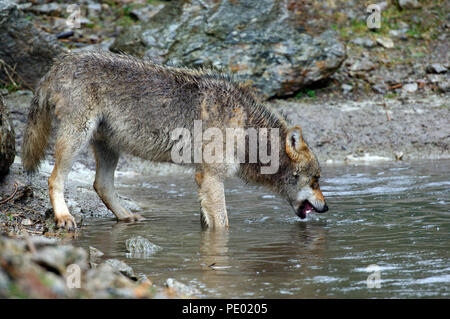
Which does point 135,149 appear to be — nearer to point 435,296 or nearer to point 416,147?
point 435,296

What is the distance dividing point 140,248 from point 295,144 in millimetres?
2637

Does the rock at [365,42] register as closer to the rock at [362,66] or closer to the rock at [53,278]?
the rock at [362,66]

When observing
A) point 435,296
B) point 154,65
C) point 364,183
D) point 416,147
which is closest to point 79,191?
point 154,65

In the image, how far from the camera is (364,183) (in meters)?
9.46

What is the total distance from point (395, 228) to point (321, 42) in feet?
23.7

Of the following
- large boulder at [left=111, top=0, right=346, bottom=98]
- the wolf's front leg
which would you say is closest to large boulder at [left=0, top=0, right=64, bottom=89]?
large boulder at [left=111, top=0, right=346, bottom=98]

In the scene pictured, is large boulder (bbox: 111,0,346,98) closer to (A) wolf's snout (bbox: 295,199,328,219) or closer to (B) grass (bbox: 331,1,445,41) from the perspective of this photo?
(B) grass (bbox: 331,1,445,41)

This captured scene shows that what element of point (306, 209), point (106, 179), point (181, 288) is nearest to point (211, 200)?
point (306, 209)

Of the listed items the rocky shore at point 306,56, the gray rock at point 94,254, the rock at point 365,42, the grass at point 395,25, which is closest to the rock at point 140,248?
the gray rock at point 94,254

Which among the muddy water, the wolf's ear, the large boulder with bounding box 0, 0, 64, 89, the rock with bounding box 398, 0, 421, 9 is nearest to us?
the muddy water

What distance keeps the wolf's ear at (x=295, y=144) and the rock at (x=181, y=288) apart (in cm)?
341

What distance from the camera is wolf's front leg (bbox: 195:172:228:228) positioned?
717cm

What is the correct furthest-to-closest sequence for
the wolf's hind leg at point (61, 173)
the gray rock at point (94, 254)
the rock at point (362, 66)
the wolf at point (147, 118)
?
the rock at point (362, 66), the wolf at point (147, 118), the wolf's hind leg at point (61, 173), the gray rock at point (94, 254)

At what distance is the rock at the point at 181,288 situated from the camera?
172 inches
